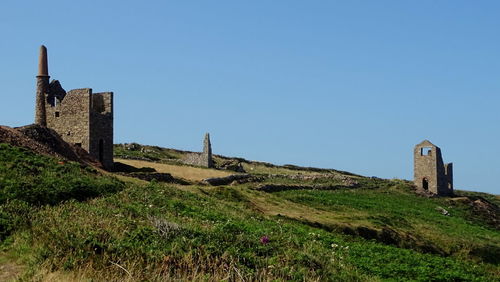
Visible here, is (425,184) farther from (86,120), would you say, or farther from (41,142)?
(41,142)

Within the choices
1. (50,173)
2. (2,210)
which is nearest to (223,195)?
(50,173)

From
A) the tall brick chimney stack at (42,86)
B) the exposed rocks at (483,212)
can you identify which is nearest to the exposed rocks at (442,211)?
the exposed rocks at (483,212)

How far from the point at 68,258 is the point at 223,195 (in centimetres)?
1840

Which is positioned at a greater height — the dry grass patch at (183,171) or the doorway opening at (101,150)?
the doorway opening at (101,150)

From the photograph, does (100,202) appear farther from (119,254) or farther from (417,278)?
(417,278)

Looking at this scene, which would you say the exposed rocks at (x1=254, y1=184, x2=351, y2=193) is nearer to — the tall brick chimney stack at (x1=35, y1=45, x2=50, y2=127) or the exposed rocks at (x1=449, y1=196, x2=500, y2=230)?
the exposed rocks at (x1=449, y1=196, x2=500, y2=230)

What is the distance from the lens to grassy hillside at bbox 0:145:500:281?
499 inches

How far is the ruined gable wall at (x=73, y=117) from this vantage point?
38.1m

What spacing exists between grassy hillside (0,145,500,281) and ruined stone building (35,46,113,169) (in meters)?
10.8

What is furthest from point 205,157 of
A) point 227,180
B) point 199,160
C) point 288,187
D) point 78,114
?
point 78,114

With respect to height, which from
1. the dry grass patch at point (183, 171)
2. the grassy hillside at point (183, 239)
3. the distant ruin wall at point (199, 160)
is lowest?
the grassy hillside at point (183, 239)

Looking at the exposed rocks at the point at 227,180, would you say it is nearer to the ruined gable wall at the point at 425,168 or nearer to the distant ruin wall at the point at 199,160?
the distant ruin wall at the point at 199,160

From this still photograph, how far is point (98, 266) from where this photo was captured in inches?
487

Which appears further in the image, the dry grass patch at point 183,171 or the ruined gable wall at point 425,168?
the ruined gable wall at point 425,168
